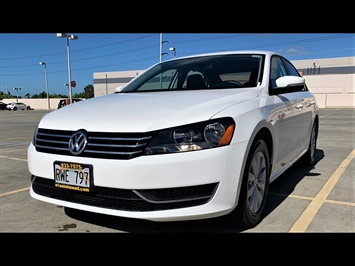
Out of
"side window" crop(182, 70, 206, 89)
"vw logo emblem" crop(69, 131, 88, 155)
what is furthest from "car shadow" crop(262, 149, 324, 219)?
"vw logo emblem" crop(69, 131, 88, 155)

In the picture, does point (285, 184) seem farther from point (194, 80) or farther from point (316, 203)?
point (194, 80)

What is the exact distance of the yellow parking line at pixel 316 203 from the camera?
2.70 meters

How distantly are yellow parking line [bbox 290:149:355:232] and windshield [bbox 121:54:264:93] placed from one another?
1.36 metres

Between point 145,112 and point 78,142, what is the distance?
56cm

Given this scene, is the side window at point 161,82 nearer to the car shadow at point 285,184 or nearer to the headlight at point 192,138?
the headlight at point 192,138

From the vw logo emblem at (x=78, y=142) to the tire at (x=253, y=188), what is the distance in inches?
49.5

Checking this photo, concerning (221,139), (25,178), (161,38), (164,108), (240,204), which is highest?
(161,38)

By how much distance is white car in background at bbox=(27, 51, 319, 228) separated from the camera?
2.16 metres

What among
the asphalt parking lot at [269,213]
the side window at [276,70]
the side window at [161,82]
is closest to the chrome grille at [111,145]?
the asphalt parking lot at [269,213]
